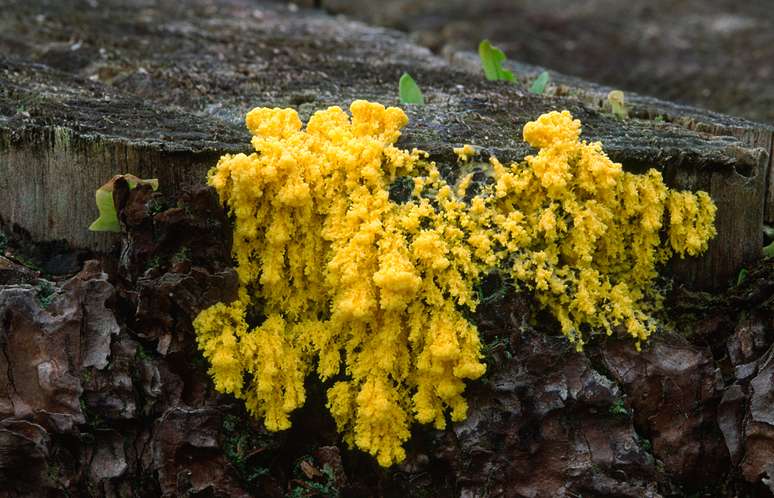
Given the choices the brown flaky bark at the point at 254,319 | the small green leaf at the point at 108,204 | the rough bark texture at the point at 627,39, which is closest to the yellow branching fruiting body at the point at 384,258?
the brown flaky bark at the point at 254,319

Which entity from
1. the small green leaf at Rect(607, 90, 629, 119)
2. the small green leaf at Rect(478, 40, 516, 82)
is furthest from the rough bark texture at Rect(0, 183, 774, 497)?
the small green leaf at Rect(478, 40, 516, 82)

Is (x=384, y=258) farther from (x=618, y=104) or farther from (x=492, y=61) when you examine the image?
(x=492, y=61)

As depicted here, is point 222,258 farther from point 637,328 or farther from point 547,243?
point 637,328

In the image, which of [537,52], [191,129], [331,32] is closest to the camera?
[191,129]

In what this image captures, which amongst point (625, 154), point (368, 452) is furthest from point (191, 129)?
point (625, 154)

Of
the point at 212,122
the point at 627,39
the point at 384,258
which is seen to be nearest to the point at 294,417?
the point at 384,258
